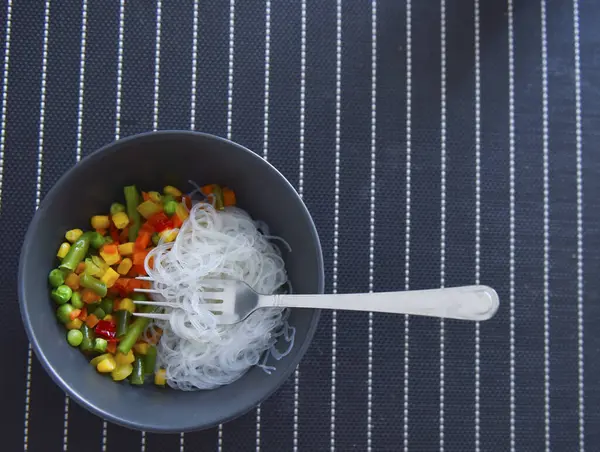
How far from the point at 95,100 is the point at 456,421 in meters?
0.83

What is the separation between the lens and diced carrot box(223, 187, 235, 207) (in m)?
1.02

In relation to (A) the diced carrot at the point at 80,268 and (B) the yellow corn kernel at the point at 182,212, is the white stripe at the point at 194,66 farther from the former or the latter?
(A) the diced carrot at the point at 80,268

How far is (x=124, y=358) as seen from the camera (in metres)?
0.97

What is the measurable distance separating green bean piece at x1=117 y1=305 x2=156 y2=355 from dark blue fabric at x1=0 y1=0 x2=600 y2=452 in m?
0.17

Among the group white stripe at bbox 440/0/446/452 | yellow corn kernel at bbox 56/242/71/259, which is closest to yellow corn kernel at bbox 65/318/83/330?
yellow corn kernel at bbox 56/242/71/259

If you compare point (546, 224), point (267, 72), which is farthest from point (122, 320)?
point (546, 224)

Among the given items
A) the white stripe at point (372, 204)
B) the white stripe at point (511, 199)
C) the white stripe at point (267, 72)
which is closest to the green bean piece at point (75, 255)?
the white stripe at point (267, 72)

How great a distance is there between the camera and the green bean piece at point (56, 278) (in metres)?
0.95

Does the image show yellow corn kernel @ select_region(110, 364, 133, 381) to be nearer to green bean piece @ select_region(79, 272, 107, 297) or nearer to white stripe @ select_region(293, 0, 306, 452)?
green bean piece @ select_region(79, 272, 107, 297)

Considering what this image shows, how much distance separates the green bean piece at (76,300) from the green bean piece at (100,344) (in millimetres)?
58

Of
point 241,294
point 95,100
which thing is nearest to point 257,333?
point 241,294

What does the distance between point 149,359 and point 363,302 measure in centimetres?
36

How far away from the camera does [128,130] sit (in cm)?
108

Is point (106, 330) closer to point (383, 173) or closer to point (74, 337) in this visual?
point (74, 337)
